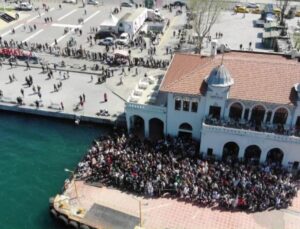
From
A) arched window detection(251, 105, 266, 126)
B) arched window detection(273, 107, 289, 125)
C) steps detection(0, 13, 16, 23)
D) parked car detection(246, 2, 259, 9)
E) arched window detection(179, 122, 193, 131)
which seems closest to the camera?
arched window detection(273, 107, 289, 125)

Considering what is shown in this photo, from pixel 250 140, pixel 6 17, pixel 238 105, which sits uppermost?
pixel 6 17

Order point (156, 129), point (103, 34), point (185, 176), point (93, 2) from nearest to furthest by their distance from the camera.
Result: point (185, 176) → point (156, 129) → point (103, 34) → point (93, 2)

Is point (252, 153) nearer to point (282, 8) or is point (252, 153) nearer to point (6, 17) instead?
point (282, 8)

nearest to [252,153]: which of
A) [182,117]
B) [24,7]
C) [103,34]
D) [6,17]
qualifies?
[182,117]

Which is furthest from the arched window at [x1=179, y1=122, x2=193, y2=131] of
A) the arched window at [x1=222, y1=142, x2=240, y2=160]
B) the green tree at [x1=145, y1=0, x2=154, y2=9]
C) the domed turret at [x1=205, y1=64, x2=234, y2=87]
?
the green tree at [x1=145, y1=0, x2=154, y2=9]

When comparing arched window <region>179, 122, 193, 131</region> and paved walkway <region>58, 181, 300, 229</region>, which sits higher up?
arched window <region>179, 122, 193, 131</region>

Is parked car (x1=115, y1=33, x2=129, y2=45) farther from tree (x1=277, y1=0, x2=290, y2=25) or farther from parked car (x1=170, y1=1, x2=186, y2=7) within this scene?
tree (x1=277, y1=0, x2=290, y2=25)

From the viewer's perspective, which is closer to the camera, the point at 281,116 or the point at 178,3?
the point at 281,116

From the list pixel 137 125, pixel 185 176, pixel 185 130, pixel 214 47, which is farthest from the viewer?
pixel 137 125
